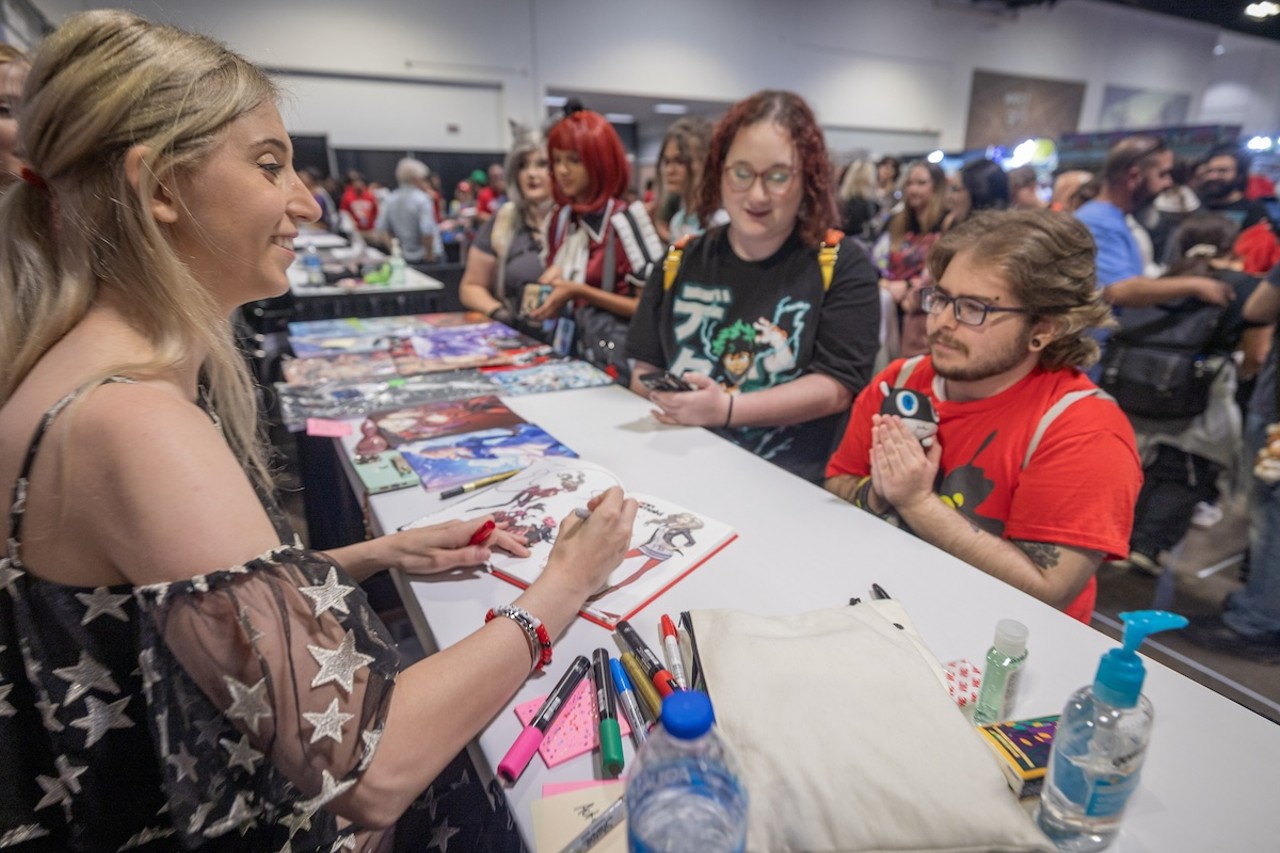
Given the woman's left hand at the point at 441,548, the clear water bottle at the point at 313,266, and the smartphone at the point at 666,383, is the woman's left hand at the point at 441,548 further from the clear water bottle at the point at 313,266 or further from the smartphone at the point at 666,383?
the clear water bottle at the point at 313,266

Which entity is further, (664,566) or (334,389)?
(334,389)

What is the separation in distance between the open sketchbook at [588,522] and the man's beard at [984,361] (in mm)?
549

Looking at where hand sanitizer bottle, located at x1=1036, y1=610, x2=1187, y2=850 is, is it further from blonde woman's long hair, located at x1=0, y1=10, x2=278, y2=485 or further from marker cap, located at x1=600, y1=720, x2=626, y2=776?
blonde woman's long hair, located at x1=0, y1=10, x2=278, y2=485

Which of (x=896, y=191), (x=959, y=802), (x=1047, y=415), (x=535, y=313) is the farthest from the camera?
(x=896, y=191)

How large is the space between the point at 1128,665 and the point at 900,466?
0.63 m

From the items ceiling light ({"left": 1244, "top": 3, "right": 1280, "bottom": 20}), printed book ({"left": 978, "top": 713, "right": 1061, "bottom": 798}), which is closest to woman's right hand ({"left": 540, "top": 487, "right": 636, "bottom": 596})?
printed book ({"left": 978, "top": 713, "right": 1061, "bottom": 798})

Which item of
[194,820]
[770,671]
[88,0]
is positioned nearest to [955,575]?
[770,671]

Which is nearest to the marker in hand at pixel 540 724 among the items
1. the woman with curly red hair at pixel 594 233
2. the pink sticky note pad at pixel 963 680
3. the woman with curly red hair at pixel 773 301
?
the pink sticky note pad at pixel 963 680


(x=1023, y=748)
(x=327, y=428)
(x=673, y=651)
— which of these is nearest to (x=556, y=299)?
(x=327, y=428)

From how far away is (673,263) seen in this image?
184 cm

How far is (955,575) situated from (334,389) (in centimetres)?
164

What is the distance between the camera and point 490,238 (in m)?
3.15

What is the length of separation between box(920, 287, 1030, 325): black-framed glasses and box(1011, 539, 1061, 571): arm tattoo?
1.35ft

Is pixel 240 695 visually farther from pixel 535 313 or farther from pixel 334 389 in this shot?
pixel 535 313
